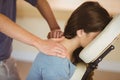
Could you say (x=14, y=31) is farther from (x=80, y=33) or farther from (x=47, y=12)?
(x=47, y=12)

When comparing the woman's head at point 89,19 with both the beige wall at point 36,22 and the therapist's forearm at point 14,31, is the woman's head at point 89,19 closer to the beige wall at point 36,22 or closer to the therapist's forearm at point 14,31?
the therapist's forearm at point 14,31

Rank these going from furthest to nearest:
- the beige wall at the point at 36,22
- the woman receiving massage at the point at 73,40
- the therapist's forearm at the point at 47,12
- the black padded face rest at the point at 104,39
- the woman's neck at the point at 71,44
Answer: the beige wall at the point at 36,22 < the therapist's forearm at the point at 47,12 < the woman's neck at the point at 71,44 < the woman receiving massage at the point at 73,40 < the black padded face rest at the point at 104,39

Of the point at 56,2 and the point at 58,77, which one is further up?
the point at 58,77

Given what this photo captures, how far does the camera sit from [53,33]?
3.98 feet

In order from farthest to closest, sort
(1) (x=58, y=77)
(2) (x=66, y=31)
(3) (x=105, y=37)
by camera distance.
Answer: (2) (x=66, y=31)
(1) (x=58, y=77)
(3) (x=105, y=37)

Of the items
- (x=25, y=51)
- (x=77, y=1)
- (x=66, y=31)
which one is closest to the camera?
(x=66, y=31)

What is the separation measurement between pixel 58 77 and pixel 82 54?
161 mm

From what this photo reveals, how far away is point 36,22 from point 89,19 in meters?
0.98

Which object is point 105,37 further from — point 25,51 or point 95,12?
point 25,51

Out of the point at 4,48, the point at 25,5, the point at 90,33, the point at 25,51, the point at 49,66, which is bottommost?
the point at 25,51

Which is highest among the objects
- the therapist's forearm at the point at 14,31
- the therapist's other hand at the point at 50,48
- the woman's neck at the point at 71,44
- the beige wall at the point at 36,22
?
the therapist's forearm at the point at 14,31

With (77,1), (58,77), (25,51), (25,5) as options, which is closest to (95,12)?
(58,77)

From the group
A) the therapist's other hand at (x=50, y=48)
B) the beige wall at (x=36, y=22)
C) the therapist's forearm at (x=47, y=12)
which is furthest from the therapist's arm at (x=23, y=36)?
the beige wall at (x=36, y=22)

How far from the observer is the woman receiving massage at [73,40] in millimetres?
1021
